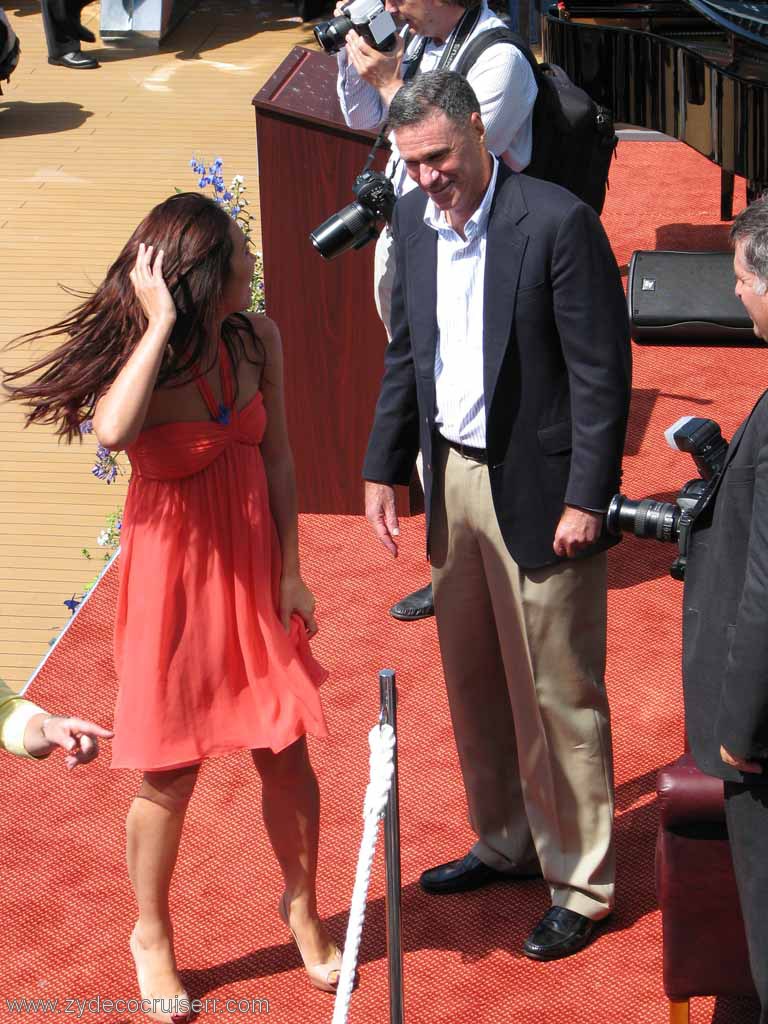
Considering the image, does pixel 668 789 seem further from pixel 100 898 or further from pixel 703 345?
pixel 703 345

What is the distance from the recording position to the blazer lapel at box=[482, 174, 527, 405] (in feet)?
9.16

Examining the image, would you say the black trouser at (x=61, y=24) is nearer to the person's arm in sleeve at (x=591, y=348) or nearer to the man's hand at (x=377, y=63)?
the man's hand at (x=377, y=63)

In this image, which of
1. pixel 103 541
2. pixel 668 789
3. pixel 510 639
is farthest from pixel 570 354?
pixel 103 541

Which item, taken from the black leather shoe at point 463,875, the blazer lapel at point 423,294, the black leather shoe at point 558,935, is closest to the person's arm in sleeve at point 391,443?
the blazer lapel at point 423,294

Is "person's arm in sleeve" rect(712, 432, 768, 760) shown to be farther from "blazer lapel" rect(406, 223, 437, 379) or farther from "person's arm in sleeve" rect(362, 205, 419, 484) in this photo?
"person's arm in sleeve" rect(362, 205, 419, 484)

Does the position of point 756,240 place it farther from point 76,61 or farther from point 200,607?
point 76,61

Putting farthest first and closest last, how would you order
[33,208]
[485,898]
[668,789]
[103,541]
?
[33,208] → [103,541] → [485,898] → [668,789]

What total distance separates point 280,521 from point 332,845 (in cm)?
98

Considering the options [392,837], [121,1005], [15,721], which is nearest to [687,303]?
[121,1005]

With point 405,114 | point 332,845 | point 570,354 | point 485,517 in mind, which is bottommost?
point 332,845

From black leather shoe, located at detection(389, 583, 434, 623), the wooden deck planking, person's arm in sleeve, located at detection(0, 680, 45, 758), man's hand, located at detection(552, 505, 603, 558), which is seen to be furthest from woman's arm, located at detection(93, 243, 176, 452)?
the wooden deck planking

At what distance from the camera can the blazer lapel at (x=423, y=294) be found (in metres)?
2.95

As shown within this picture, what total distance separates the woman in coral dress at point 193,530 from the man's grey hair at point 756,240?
978 mm

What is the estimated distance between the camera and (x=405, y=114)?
2.78 metres
